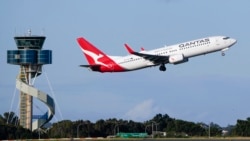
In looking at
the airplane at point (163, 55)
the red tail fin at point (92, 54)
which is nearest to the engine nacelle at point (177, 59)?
the airplane at point (163, 55)

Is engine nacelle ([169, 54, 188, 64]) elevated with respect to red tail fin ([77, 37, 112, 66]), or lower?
lower

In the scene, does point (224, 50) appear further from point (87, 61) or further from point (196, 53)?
point (87, 61)

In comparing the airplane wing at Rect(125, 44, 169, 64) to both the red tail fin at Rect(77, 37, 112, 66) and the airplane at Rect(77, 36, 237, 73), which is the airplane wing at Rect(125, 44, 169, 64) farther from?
the red tail fin at Rect(77, 37, 112, 66)

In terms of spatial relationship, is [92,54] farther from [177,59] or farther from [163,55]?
[177,59]

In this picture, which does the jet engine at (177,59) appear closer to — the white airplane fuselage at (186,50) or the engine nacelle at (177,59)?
the engine nacelle at (177,59)

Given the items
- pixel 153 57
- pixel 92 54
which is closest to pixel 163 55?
pixel 153 57

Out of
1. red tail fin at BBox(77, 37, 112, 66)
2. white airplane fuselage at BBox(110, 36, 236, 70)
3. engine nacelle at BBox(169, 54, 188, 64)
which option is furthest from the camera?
red tail fin at BBox(77, 37, 112, 66)

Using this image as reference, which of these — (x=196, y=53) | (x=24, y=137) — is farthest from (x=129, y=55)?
(x=24, y=137)

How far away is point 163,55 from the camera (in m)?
140

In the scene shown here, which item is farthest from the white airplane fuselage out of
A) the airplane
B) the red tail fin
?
the red tail fin

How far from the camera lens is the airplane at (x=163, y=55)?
135 metres

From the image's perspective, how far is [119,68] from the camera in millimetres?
143500

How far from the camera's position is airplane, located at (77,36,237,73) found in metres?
135

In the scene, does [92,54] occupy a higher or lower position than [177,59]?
higher
